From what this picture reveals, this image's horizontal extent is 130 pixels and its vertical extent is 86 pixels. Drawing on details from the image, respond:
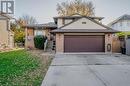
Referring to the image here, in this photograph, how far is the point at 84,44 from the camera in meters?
28.4

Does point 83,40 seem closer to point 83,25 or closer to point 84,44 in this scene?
point 84,44

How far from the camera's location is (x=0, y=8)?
117 feet

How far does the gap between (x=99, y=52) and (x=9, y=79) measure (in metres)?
19.4

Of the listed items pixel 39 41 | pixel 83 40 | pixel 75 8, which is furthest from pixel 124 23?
pixel 83 40

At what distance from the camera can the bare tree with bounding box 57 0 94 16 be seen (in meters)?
51.0

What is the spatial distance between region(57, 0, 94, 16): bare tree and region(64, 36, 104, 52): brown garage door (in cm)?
2263

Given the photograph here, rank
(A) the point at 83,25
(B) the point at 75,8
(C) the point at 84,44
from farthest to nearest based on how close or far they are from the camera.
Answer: (B) the point at 75,8
(A) the point at 83,25
(C) the point at 84,44

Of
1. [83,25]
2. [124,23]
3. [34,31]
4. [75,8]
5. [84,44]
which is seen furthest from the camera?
[75,8]

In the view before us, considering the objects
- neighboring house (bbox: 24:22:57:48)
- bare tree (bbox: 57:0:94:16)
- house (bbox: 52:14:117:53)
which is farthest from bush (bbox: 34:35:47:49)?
bare tree (bbox: 57:0:94:16)

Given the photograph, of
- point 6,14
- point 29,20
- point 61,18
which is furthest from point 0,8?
point 29,20

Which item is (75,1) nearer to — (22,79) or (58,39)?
(58,39)

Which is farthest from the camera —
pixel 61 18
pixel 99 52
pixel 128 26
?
pixel 128 26

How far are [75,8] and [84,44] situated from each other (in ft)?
80.5

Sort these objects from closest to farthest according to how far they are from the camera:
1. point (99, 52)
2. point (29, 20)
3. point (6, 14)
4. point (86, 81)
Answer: point (86, 81) → point (99, 52) → point (6, 14) → point (29, 20)
